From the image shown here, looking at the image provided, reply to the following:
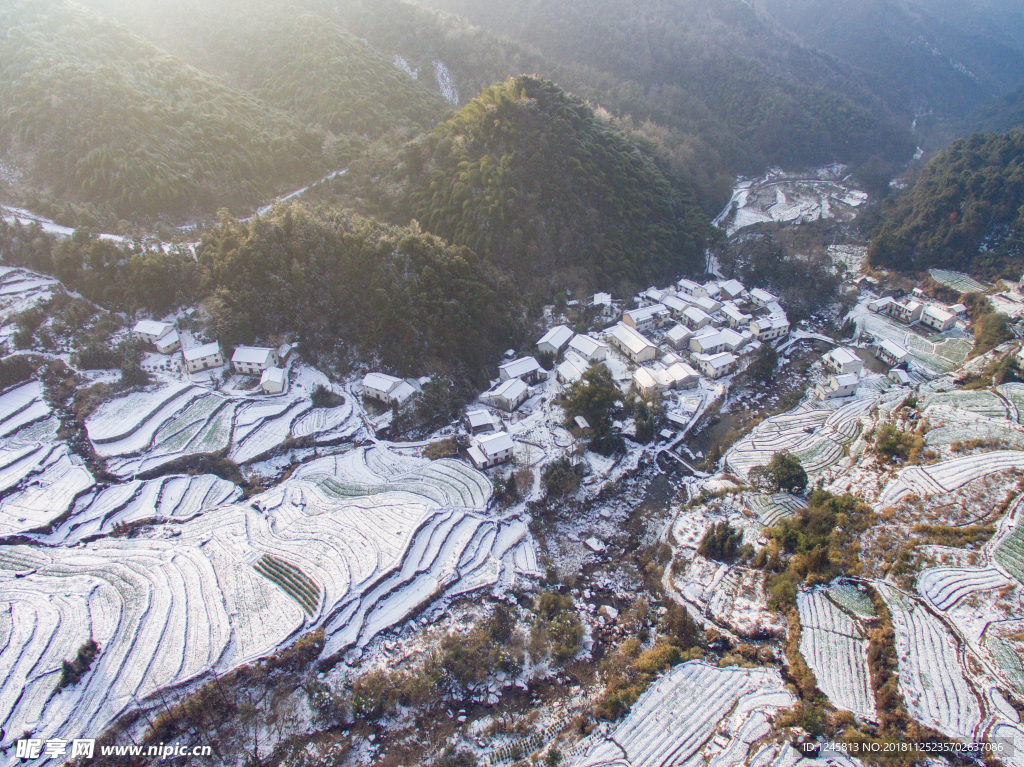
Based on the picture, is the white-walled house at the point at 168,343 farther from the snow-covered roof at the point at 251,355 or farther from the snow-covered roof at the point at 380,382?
the snow-covered roof at the point at 380,382

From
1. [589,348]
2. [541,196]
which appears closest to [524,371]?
[589,348]

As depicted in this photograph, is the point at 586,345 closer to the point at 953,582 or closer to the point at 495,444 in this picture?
the point at 495,444

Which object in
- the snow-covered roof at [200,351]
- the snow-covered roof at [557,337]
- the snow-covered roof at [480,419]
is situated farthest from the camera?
the snow-covered roof at [557,337]

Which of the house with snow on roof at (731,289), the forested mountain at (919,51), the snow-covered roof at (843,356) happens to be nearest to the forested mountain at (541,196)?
the house with snow on roof at (731,289)

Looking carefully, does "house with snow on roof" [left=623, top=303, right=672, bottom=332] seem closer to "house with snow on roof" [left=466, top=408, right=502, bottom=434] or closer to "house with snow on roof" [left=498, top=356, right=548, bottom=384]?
"house with snow on roof" [left=498, top=356, right=548, bottom=384]

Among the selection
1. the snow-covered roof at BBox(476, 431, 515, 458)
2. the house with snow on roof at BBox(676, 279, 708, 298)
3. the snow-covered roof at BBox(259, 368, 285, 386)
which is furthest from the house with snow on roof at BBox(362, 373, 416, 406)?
the house with snow on roof at BBox(676, 279, 708, 298)

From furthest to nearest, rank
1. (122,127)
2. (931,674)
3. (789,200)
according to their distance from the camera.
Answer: (789,200) < (122,127) < (931,674)
